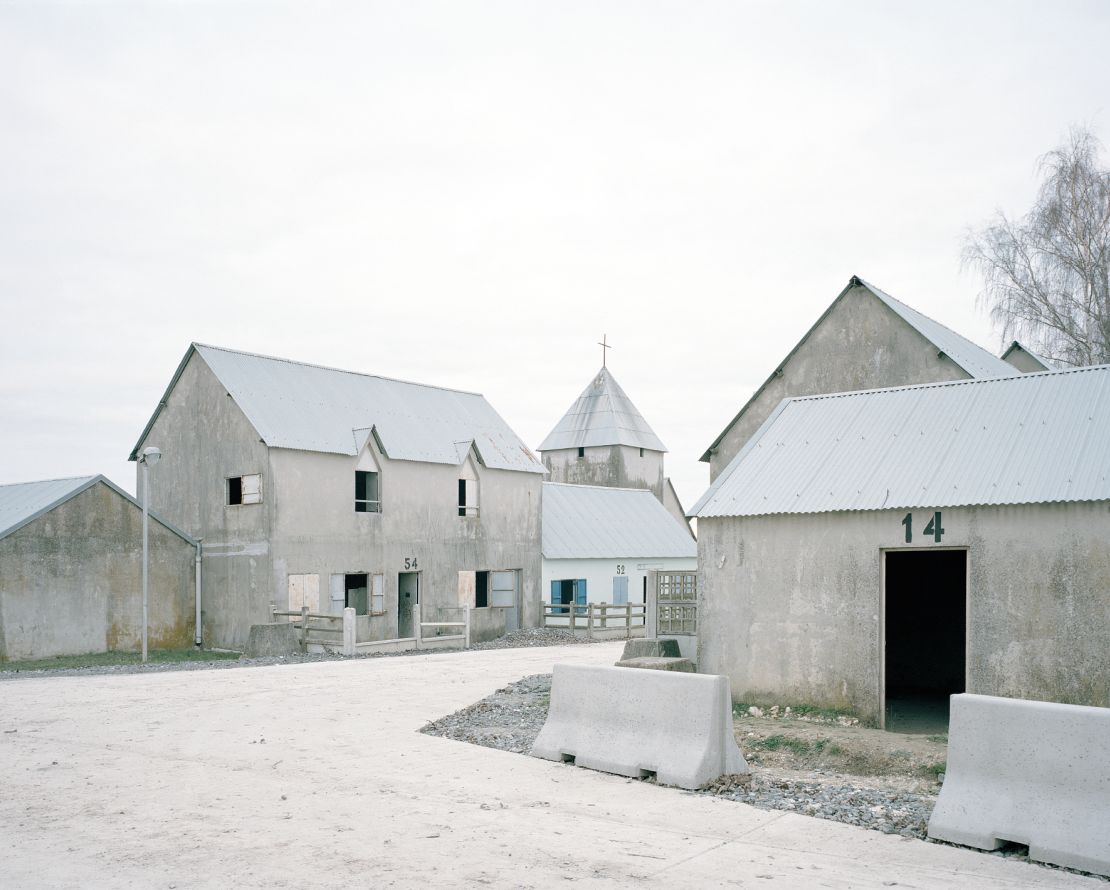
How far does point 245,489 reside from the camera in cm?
3188

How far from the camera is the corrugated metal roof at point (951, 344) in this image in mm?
23219

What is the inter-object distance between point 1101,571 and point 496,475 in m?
28.0

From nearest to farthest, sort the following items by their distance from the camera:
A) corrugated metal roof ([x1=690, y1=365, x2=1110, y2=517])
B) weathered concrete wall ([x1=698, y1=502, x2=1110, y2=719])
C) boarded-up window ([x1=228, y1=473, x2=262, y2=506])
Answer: weathered concrete wall ([x1=698, y1=502, x2=1110, y2=719])
corrugated metal roof ([x1=690, y1=365, x2=1110, y2=517])
boarded-up window ([x1=228, y1=473, x2=262, y2=506])

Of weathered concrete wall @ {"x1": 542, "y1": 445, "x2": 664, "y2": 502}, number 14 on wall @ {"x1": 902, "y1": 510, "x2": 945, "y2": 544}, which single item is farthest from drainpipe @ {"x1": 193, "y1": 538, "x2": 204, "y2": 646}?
weathered concrete wall @ {"x1": 542, "y1": 445, "x2": 664, "y2": 502}

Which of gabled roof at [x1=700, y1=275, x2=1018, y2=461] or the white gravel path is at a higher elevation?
gabled roof at [x1=700, y1=275, x2=1018, y2=461]

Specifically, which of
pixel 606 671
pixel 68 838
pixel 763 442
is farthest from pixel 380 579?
pixel 68 838

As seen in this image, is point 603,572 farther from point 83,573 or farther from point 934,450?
point 934,450

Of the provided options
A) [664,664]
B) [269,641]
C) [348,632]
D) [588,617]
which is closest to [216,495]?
[269,641]

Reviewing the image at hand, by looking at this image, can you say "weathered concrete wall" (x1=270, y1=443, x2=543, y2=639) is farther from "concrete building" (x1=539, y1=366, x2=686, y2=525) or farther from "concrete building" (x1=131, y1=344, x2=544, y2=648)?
"concrete building" (x1=539, y1=366, x2=686, y2=525)

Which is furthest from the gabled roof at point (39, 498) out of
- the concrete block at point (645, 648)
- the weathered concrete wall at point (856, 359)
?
the weathered concrete wall at point (856, 359)

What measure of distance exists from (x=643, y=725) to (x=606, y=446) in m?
47.3

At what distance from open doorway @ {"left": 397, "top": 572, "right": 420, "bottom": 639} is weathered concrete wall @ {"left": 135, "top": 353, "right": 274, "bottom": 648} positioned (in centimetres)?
582

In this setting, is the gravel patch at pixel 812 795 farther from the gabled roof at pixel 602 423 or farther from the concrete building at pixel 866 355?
the gabled roof at pixel 602 423

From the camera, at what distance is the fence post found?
28250 millimetres
